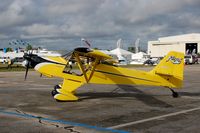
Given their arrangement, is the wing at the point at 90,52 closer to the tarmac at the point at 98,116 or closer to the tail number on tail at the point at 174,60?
the tarmac at the point at 98,116

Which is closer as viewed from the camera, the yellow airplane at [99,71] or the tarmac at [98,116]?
the tarmac at [98,116]

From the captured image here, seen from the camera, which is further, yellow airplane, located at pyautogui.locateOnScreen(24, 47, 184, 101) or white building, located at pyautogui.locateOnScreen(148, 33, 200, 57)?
white building, located at pyautogui.locateOnScreen(148, 33, 200, 57)

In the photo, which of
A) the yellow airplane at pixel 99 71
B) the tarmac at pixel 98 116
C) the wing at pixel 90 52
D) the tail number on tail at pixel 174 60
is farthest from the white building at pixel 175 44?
the tarmac at pixel 98 116

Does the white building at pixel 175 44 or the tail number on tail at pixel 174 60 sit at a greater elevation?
the white building at pixel 175 44

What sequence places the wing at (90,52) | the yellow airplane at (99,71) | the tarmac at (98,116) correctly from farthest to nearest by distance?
the yellow airplane at (99,71)
the wing at (90,52)
the tarmac at (98,116)

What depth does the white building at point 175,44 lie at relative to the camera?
396 feet

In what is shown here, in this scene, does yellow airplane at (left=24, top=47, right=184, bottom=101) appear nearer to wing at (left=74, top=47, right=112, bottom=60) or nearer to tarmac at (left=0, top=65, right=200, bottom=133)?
wing at (left=74, top=47, right=112, bottom=60)

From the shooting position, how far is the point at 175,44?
413 ft

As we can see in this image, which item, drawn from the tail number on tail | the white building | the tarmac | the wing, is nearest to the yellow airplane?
the tail number on tail

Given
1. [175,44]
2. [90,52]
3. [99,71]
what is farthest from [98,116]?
[175,44]

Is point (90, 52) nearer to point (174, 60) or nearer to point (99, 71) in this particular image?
point (99, 71)

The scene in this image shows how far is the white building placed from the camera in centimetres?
12078

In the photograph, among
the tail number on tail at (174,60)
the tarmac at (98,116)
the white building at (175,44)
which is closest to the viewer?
the tarmac at (98,116)

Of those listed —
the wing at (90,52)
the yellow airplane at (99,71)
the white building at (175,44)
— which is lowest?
the yellow airplane at (99,71)
